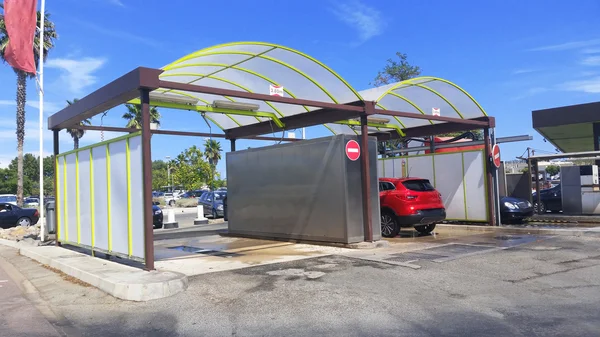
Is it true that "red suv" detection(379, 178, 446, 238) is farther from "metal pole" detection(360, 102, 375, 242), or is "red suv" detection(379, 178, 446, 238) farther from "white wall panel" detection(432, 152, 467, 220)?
"white wall panel" detection(432, 152, 467, 220)

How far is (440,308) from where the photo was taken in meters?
5.95

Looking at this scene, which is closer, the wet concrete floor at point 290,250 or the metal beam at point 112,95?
the metal beam at point 112,95

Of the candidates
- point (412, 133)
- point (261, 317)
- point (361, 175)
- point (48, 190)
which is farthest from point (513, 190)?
point (48, 190)

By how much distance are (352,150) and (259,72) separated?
2793 mm

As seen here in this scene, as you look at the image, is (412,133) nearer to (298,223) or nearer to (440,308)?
(298,223)

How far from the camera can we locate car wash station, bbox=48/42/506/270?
8.77m

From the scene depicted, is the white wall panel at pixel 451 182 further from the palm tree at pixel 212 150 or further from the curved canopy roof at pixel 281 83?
the palm tree at pixel 212 150

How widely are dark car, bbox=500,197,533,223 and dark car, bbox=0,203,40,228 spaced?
2020cm

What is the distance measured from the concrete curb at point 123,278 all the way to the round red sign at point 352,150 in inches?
198

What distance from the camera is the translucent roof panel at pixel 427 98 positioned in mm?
12391

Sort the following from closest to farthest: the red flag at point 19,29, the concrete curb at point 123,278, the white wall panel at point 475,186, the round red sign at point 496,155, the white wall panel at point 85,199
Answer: the concrete curb at point 123,278, the white wall panel at point 85,199, the red flag at point 19,29, the round red sign at point 496,155, the white wall panel at point 475,186

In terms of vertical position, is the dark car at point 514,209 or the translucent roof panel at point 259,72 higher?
the translucent roof panel at point 259,72

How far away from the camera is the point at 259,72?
10906 millimetres

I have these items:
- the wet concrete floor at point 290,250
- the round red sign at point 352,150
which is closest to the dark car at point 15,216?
the wet concrete floor at point 290,250
